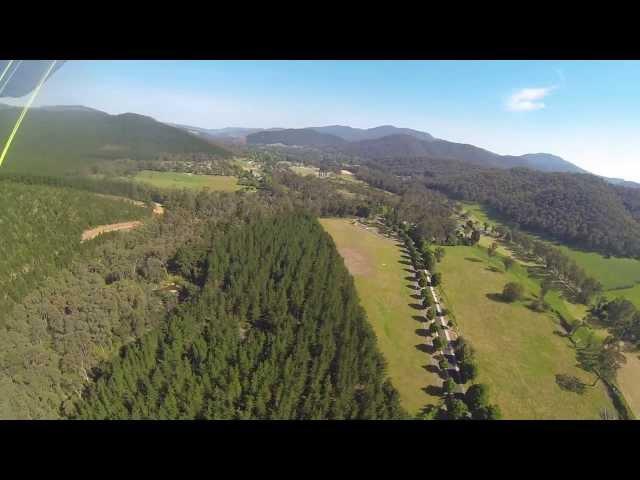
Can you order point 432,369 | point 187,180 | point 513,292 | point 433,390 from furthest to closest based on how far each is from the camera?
point 187,180
point 513,292
point 432,369
point 433,390

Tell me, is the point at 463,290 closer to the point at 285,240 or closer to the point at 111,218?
the point at 285,240

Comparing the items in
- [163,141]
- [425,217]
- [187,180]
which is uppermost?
[163,141]

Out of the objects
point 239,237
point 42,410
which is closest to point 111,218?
point 239,237

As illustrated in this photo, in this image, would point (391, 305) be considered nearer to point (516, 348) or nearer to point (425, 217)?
point (516, 348)

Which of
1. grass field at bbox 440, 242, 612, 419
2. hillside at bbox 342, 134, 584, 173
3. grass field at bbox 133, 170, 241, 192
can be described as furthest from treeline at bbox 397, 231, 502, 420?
hillside at bbox 342, 134, 584, 173

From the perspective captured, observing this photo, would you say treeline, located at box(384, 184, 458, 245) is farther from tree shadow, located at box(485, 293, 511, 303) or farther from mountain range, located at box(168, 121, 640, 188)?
mountain range, located at box(168, 121, 640, 188)

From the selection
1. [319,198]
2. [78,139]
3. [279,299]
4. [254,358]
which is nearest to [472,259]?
[319,198]

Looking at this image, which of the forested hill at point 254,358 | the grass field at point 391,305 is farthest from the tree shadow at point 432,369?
the forested hill at point 254,358
